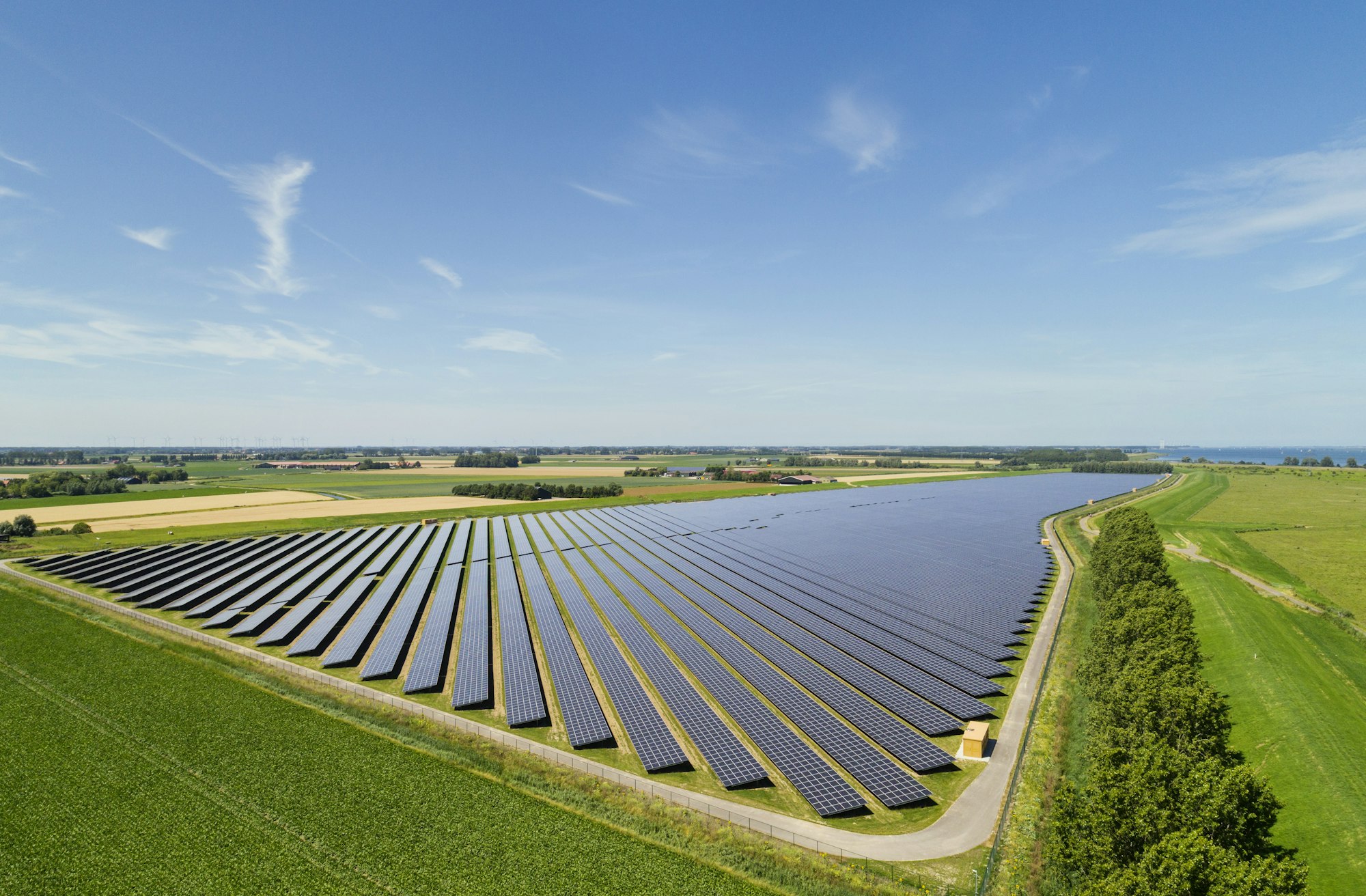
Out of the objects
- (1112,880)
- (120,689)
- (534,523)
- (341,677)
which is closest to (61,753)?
(120,689)

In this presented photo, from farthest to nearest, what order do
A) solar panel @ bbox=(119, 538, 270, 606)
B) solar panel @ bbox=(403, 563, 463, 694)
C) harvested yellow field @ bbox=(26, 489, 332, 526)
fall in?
harvested yellow field @ bbox=(26, 489, 332, 526), solar panel @ bbox=(119, 538, 270, 606), solar panel @ bbox=(403, 563, 463, 694)

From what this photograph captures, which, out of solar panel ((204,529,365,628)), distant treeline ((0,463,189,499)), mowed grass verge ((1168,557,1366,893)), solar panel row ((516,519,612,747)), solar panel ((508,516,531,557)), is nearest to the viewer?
mowed grass verge ((1168,557,1366,893))

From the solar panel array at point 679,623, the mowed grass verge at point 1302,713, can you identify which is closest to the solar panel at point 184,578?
the solar panel array at point 679,623

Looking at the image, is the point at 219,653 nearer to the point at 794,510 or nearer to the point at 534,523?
the point at 534,523

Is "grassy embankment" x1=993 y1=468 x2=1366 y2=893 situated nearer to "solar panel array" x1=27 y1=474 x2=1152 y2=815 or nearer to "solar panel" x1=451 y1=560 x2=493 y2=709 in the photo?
"solar panel array" x1=27 y1=474 x2=1152 y2=815

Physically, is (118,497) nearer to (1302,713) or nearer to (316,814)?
(316,814)

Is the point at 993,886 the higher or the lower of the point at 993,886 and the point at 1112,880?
the lower

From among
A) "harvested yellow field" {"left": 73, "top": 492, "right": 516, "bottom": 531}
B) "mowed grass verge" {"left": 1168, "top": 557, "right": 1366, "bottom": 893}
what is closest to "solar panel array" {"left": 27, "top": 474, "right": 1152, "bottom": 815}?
"mowed grass verge" {"left": 1168, "top": 557, "right": 1366, "bottom": 893}
